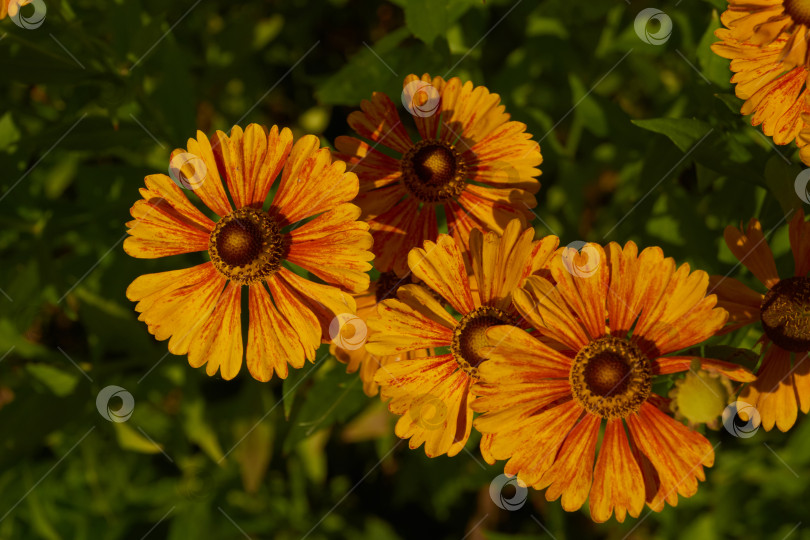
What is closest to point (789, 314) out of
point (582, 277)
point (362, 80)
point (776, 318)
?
point (776, 318)

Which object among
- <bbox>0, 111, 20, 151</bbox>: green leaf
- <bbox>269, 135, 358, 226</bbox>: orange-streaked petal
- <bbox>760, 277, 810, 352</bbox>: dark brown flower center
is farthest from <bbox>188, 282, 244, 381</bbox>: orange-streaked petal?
<bbox>760, 277, 810, 352</bbox>: dark brown flower center

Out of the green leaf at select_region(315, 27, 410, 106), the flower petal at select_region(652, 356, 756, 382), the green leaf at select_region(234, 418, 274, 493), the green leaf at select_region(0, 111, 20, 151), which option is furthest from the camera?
the green leaf at select_region(234, 418, 274, 493)

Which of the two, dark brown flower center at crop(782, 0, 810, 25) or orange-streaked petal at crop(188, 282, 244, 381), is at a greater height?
dark brown flower center at crop(782, 0, 810, 25)

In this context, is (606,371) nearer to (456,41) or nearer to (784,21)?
(784,21)

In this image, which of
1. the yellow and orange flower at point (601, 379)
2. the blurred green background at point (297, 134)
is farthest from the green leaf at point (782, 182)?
the yellow and orange flower at point (601, 379)

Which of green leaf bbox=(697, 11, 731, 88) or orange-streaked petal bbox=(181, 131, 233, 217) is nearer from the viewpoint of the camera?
orange-streaked petal bbox=(181, 131, 233, 217)

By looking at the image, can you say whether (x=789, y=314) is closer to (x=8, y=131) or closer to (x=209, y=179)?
(x=209, y=179)

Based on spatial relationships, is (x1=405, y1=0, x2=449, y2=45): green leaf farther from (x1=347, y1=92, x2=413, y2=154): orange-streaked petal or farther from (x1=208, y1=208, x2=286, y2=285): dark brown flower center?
(x1=208, y1=208, x2=286, y2=285): dark brown flower center

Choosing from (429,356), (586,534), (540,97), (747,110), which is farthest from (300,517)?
(747,110)
